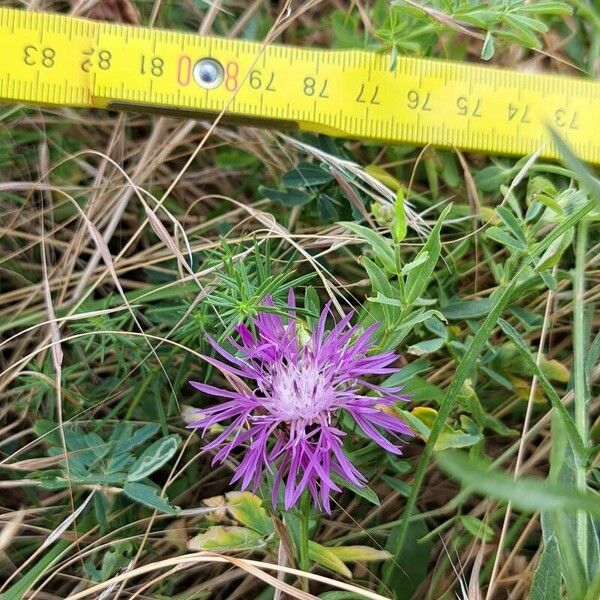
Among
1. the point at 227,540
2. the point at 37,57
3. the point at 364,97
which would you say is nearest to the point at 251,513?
the point at 227,540

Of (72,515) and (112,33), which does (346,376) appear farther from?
(112,33)

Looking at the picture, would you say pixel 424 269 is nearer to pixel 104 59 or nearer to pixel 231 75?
pixel 231 75

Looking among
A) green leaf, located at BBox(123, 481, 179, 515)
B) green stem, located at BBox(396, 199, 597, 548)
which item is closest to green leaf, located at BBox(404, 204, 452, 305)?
green stem, located at BBox(396, 199, 597, 548)

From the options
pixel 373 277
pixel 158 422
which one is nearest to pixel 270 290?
pixel 373 277

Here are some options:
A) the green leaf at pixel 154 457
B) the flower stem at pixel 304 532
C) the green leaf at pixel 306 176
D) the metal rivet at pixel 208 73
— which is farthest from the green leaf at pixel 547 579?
the metal rivet at pixel 208 73

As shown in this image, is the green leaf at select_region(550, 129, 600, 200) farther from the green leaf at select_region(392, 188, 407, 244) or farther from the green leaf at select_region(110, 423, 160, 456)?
the green leaf at select_region(110, 423, 160, 456)
